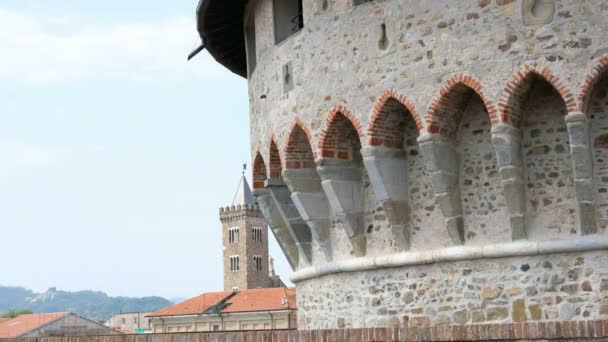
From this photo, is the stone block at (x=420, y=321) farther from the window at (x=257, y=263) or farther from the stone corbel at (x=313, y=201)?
the window at (x=257, y=263)

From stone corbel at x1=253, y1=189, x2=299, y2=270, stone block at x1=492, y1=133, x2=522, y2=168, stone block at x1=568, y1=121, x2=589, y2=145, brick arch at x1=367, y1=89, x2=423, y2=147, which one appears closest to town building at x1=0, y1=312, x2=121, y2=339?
stone corbel at x1=253, y1=189, x2=299, y2=270

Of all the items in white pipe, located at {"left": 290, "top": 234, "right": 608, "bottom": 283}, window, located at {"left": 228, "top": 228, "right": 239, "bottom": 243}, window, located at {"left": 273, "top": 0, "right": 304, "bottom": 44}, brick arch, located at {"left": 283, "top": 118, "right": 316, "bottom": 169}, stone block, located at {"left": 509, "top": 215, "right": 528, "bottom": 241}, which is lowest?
white pipe, located at {"left": 290, "top": 234, "right": 608, "bottom": 283}

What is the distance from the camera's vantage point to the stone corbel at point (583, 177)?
31.1 feet

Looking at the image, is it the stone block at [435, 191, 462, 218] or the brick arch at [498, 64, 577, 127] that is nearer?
the brick arch at [498, 64, 577, 127]

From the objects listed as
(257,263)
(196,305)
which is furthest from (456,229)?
(257,263)

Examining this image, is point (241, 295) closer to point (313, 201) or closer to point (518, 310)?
point (313, 201)

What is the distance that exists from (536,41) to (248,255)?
77910 mm

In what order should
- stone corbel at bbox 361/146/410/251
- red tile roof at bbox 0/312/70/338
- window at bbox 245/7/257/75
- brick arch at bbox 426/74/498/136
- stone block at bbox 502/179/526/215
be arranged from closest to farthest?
1. stone block at bbox 502/179/526/215
2. brick arch at bbox 426/74/498/136
3. stone corbel at bbox 361/146/410/251
4. window at bbox 245/7/257/75
5. red tile roof at bbox 0/312/70/338

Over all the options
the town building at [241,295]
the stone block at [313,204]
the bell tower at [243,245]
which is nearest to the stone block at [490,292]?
the stone block at [313,204]

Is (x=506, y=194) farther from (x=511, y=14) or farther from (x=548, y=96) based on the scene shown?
(x=511, y=14)

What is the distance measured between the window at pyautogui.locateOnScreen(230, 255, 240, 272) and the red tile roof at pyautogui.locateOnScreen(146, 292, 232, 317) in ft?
63.2

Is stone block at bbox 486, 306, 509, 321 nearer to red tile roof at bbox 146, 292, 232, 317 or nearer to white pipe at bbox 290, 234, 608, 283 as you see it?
white pipe at bbox 290, 234, 608, 283

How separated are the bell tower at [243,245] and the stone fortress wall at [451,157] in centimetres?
7450

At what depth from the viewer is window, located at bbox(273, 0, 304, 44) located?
1317cm
